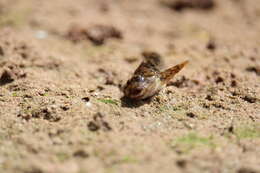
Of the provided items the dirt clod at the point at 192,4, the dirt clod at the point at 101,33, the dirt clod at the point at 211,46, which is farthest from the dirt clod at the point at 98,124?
the dirt clod at the point at 192,4

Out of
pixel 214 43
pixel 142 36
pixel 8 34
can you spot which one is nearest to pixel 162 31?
pixel 142 36

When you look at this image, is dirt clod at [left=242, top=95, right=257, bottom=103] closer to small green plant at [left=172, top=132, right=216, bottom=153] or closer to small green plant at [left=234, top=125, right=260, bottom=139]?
small green plant at [left=234, top=125, right=260, bottom=139]

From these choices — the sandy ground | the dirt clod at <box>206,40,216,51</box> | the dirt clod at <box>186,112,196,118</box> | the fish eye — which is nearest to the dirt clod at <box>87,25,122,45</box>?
the sandy ground

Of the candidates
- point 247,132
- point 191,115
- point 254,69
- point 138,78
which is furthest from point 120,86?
point 254,69

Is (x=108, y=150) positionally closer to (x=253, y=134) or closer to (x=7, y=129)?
(x=7, y=129)

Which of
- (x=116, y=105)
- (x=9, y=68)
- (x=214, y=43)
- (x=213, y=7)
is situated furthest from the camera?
(x=213, y=7)

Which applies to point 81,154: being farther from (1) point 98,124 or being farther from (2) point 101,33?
(2) point 101,33
